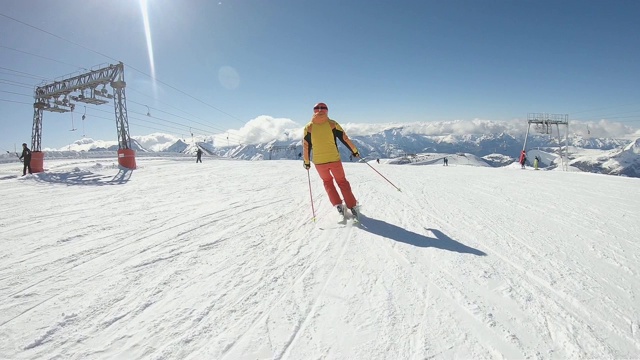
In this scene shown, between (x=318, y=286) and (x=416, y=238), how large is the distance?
1.85 meters

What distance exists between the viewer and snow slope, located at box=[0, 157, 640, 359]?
1.77m

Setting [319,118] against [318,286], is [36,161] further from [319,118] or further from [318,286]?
[318,286]

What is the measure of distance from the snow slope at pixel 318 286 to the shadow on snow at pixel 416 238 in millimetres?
34

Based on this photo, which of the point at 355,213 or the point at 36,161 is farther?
the point at 36,161

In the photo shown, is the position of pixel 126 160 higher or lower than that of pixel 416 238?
higher

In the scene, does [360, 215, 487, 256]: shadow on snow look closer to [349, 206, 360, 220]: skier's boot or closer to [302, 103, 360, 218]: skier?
[349, 206, 360, 220]: skier's boot

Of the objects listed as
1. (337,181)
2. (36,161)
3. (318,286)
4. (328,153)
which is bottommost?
(318,286)

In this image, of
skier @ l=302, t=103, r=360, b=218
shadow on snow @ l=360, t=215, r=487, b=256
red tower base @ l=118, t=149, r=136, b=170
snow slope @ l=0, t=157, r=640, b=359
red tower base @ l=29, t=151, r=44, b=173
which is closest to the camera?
snow slope @ l=0, t=157, r=640, b=359

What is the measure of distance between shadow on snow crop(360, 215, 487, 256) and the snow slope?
3cm

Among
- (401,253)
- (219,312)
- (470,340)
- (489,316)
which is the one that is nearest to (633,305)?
(489,316)

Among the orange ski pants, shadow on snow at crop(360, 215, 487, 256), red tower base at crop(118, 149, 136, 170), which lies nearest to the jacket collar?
the orange ski pants

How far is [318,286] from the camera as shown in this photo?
2.49 metres

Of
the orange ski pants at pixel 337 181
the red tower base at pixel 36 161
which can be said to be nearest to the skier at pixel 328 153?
the orange ski pants at pixel 337 181

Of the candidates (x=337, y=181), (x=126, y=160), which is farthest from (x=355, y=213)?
(x=126, y=160)
